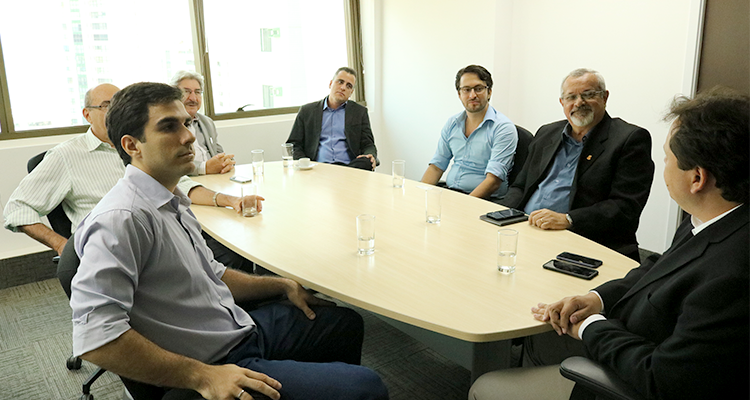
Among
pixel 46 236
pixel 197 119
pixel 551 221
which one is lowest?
pixel 46 236

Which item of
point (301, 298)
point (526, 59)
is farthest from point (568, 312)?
point (526, 59)

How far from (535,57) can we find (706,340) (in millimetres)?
4056

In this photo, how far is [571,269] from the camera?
6.21 feet

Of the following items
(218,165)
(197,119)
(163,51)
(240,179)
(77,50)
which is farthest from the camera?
(163,51)

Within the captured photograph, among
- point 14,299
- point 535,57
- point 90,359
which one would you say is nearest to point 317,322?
point 90,359

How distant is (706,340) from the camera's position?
119 cm

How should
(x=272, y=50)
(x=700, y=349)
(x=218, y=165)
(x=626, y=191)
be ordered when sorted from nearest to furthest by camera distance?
1. (x=700, y=349)
2. (x=626, y=191)
3. (x=218, y=165)
4. (x=272, y=50)

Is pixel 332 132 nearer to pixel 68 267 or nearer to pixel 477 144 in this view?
pixel 477 144

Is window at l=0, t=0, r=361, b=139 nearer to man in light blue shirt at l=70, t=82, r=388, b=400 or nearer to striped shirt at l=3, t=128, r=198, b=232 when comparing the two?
striped shirt at l=3, t=128, r=198, b=232

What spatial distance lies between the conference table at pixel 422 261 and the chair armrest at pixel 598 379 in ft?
0.58

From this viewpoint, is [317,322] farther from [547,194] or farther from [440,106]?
[440,106]

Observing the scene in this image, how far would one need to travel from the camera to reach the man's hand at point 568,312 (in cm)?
157

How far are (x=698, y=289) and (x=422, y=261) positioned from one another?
96cm

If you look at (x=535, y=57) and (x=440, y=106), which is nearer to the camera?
(x=535, y=57)
